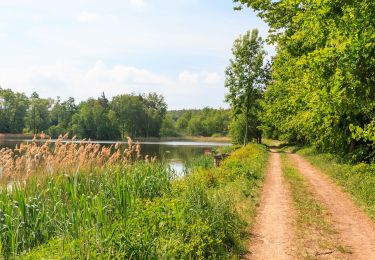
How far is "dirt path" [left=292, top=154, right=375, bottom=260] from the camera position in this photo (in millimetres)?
8242

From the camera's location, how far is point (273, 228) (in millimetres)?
9562

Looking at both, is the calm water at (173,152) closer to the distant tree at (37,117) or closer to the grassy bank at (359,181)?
the grassy bank at (359,181)

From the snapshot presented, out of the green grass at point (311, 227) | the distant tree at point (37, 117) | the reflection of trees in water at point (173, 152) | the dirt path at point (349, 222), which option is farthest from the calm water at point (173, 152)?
the distant tree at point (37, 117)

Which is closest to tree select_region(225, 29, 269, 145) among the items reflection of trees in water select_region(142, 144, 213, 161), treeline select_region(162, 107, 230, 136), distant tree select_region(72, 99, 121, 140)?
reflection of trees in water select_region(142, 144, 213, 161)

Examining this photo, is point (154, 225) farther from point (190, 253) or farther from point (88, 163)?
point (88, 163)

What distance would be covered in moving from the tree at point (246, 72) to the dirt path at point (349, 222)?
107 feet

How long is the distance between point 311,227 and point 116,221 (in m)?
5.05

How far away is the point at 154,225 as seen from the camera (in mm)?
6965

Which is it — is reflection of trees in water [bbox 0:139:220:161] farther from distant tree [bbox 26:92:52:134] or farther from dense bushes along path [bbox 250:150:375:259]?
distant tree [bbox 26:92:52:134]

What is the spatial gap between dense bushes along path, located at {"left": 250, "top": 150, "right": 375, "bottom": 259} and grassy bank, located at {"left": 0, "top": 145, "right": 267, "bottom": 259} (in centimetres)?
55

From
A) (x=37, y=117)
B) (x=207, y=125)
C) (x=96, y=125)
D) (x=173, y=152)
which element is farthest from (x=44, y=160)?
(x=207, y=125)

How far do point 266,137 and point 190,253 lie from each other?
229 ft

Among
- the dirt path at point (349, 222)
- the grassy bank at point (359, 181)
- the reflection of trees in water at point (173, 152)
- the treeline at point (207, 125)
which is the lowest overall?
the reflection of trees in water at point (173, 152)

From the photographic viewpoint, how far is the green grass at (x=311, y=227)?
318 inches
